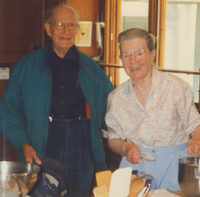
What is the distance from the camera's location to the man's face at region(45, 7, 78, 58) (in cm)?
235

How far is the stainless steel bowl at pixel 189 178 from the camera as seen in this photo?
1.48m

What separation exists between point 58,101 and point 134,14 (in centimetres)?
458

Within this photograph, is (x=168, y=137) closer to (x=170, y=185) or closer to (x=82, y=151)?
(x=170, y=185)

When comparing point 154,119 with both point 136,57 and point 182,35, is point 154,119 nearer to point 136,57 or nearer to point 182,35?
point 136,57

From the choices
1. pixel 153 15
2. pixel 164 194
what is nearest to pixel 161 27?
pixel 153 15

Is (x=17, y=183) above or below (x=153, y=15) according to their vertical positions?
below

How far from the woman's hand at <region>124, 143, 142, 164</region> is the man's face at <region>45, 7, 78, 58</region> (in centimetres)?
79

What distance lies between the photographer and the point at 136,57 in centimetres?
192

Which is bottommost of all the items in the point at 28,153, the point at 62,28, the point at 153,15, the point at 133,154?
the point at 28,153

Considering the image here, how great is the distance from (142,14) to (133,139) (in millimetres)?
4901

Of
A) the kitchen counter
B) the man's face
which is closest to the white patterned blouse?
the kitchen counter

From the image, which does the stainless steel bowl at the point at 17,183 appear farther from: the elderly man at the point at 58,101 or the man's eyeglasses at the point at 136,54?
the elderly man at the point at 58,101

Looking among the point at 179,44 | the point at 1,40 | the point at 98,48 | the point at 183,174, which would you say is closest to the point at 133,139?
the point at 183,174

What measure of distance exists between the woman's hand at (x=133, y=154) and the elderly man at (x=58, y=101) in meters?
0.60
